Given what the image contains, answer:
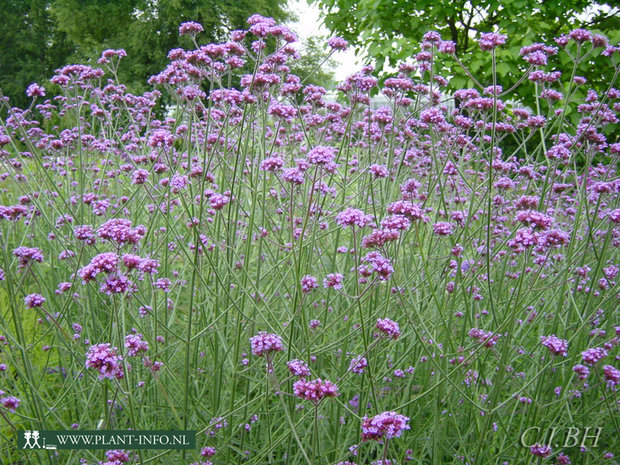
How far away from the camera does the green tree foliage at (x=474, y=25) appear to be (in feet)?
18.7

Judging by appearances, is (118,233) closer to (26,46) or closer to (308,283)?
(308,283)

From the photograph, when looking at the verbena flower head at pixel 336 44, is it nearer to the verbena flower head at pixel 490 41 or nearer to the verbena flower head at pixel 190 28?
the verbena flower head at pixel 190 28

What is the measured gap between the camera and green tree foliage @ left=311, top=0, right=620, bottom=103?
571 cm

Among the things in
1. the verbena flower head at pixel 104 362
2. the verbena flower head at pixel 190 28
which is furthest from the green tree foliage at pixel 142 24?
the verbena flower head at pixel 104 362

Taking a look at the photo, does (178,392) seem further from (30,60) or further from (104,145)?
(30,60)

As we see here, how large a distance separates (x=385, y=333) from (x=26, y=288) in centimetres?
287

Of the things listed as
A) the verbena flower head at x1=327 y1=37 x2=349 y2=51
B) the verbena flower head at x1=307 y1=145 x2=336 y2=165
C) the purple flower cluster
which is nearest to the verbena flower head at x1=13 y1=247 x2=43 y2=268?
the purple flower cluster

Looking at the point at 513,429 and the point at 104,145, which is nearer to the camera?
the point at 513,429

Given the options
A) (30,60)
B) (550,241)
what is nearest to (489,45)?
(550,241)

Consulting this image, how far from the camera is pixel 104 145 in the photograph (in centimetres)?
363

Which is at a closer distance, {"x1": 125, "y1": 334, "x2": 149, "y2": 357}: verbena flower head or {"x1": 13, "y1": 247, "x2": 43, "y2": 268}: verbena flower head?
{"x1": 125, "y1": 334, "x2": 149, "y2": 357}: verbena flower head

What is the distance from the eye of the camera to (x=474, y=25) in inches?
308

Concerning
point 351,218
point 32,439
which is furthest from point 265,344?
point 32,439

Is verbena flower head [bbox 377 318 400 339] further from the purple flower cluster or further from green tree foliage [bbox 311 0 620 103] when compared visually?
green tree foliage [bbox 311 0 620 103]
